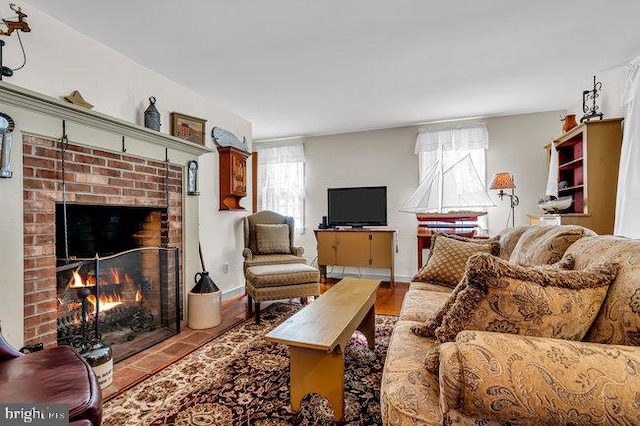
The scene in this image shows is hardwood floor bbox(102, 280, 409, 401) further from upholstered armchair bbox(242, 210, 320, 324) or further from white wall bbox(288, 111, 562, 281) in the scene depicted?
white wall bbox(288, 111, 562, 281)

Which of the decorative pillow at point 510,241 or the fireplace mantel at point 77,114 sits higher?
the fireplace mantel at point 77,114

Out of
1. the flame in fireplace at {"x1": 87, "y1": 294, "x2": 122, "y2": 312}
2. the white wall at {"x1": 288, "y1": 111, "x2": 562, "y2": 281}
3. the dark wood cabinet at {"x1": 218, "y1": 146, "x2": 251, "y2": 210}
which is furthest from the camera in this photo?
the white wall at {"x1": 288, "y1": 111, "x2": 562, "y2": 281}

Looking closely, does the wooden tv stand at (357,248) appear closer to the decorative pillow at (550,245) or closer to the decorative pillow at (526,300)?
the decorative pillow at (550,245)

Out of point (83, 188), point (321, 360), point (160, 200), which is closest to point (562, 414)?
point (321, 360)

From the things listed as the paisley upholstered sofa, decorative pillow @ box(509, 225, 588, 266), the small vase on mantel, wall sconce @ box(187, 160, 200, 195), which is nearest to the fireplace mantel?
wall sconce @ box(187, 160, 200, 195)

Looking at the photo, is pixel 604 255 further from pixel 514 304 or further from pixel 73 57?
pixel 73 57

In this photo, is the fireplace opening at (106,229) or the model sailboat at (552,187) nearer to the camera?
the fireplace opening at (106,229)

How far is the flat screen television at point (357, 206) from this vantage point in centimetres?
462

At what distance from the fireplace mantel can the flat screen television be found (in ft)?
8.25

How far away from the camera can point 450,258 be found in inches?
94.6

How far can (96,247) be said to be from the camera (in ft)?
7.96

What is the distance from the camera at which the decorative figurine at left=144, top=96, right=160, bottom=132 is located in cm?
256

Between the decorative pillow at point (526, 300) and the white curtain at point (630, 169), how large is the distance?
2056 millimetres

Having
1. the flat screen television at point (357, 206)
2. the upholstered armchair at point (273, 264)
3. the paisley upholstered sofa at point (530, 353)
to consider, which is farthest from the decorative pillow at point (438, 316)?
the flat screen television at point (357, 206)
